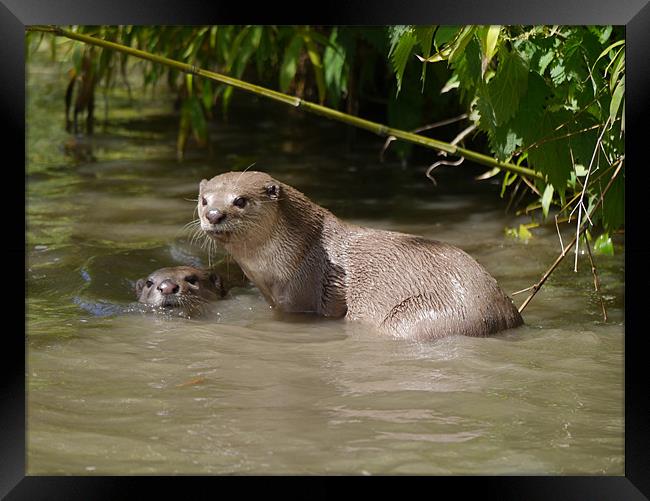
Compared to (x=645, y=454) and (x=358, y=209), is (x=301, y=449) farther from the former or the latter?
(x=358, y=209)

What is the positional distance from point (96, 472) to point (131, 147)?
189 inches

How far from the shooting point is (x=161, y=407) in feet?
9.94

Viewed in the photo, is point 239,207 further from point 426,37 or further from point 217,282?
point 426,37

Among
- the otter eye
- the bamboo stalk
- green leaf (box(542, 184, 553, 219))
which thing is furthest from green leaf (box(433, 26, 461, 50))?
green leaf (box(542, 184, 553, 219))

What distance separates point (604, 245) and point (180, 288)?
5.98 feet

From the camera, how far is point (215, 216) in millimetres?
4016

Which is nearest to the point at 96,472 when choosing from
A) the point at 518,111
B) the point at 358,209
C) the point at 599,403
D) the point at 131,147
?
the point at 599,403

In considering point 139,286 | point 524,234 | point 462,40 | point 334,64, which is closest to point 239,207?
point 139,286

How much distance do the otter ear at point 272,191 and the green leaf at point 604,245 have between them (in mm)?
1460

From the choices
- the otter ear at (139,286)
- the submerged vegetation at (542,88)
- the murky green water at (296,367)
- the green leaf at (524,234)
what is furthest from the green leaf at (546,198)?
the otter ear at (139,286)

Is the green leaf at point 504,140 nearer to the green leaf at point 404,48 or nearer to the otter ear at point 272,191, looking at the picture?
the green leaf at point 404,48

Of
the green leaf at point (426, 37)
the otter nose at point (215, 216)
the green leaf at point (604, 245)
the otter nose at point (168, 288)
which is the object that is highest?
the green leaf at point (426, 37)

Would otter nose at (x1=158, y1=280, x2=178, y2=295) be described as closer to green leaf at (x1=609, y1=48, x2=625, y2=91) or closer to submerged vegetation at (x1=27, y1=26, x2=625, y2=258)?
submerged vegetation at (x1=27, y1=26, x2=625, y2=258)
